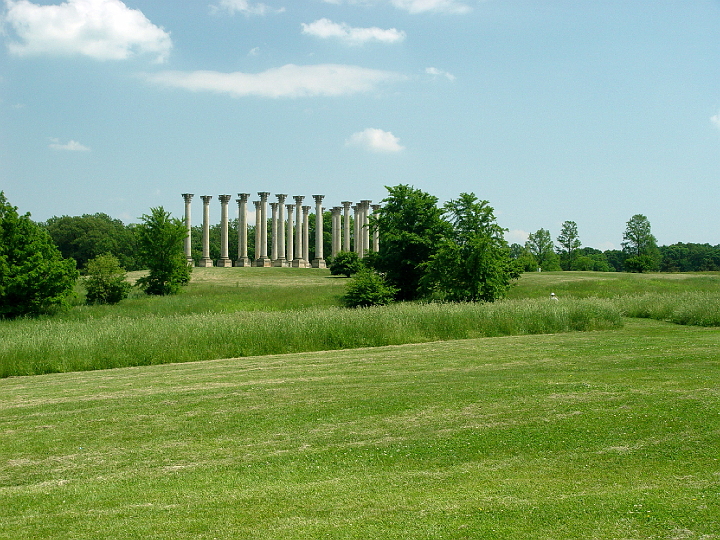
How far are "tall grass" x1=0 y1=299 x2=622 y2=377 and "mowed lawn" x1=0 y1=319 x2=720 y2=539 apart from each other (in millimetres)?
4788

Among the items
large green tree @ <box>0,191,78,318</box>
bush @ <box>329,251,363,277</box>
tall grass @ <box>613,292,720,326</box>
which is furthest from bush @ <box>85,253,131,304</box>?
tall grass @ <box>613,292,720,326</box>

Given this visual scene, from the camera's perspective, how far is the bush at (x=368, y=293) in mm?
47469

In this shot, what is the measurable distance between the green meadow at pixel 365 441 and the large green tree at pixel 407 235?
28630 mm

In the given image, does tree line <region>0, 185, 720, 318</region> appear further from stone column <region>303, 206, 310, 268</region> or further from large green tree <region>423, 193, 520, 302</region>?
stone column <region>303, 206, 310, 268</region>

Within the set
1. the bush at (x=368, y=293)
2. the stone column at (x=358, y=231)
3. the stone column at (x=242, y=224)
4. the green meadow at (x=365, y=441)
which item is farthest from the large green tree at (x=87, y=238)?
the green meadow at (x=365, y=441)

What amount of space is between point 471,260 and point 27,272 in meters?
26.3

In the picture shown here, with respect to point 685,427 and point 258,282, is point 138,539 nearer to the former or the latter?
point 685,427

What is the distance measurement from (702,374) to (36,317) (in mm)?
39798

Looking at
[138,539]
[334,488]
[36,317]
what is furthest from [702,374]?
[36,317]

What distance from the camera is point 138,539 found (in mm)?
7078

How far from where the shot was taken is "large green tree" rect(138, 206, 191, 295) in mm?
58594

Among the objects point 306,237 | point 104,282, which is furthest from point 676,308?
point 306,237

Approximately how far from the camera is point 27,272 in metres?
44.0

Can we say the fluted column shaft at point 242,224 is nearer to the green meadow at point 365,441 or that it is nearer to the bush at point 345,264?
the bush at point 345,264
